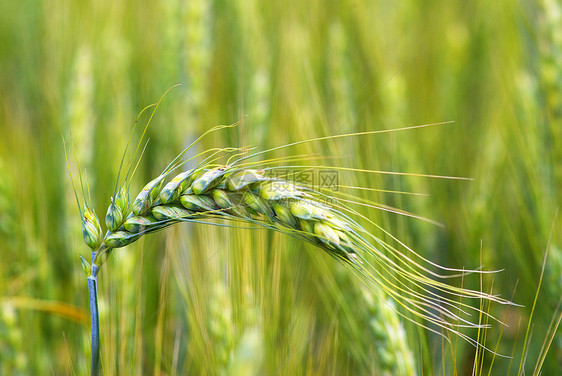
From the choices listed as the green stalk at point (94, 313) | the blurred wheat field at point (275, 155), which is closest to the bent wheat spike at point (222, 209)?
the green stalk at point (94, 313)

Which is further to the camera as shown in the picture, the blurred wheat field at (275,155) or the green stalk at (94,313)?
the blurred wheat field at (275,155)

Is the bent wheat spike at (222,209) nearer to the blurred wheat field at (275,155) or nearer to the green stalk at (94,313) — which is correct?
the green stalk at (94,313)

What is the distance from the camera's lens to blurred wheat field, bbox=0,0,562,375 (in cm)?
80

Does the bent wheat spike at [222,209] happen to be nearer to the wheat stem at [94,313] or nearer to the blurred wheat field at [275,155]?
the wheat stem at [94,313]

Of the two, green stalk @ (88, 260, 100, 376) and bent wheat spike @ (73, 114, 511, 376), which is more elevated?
bent wheat spike @ (73, 114, 511, 376)

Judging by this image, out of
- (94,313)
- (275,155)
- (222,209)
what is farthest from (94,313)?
(275,155)

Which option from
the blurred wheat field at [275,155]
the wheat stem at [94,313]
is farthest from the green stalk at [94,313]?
the blurred wheat field at [275,155]

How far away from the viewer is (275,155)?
1062mm

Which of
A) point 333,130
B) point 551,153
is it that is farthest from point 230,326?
point 551,153

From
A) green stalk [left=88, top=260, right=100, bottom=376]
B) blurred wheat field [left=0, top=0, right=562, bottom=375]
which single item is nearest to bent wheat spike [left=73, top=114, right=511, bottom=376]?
green stalk [left=88, top=260, right=100, bottom=376]

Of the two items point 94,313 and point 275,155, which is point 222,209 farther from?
point 275,155

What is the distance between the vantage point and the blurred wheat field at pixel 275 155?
80 cm

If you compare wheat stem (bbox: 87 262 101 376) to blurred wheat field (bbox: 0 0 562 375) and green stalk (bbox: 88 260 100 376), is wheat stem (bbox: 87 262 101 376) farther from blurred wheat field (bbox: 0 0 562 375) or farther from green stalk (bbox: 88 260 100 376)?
blurred wheat field (bbox: 0 0 562 375)

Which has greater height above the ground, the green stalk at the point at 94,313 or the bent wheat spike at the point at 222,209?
the bent wheat spike at the point at 222,209
